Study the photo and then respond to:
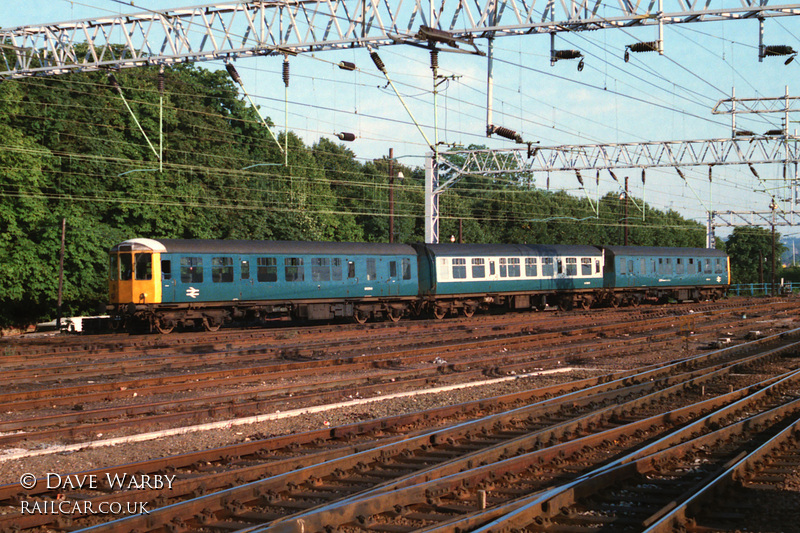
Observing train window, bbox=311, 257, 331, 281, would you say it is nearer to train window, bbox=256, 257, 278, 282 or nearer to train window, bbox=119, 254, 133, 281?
train window, bbox=256, 257, 278, 282

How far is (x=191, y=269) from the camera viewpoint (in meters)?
26.5

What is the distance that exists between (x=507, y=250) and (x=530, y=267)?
178 centimetres

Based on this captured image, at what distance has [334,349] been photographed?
21.7 m

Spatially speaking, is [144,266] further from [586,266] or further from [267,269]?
[586,266]

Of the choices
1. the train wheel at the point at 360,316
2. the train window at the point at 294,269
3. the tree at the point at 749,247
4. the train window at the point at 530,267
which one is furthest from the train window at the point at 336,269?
the tree at the point at 749,247

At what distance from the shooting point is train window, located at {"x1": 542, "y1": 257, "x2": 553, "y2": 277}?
127 ft

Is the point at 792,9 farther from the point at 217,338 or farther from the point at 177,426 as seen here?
the point at 217,338

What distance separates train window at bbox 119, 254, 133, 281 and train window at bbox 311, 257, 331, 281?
6.57 m

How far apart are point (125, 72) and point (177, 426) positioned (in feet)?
140

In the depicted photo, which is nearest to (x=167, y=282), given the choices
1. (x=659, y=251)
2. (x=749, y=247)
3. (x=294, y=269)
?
(x=294, y=269)

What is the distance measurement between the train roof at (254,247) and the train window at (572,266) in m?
9.65

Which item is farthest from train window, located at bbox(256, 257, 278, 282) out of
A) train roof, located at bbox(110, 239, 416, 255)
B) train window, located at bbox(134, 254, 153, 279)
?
train window, located at bbox(134, 254, 153, 279)

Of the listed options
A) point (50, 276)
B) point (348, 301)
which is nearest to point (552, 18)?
point (348, 301)

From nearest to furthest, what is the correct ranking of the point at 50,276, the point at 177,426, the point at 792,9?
the point at 177,426 → the point at 792,9 → the point at 50,276
